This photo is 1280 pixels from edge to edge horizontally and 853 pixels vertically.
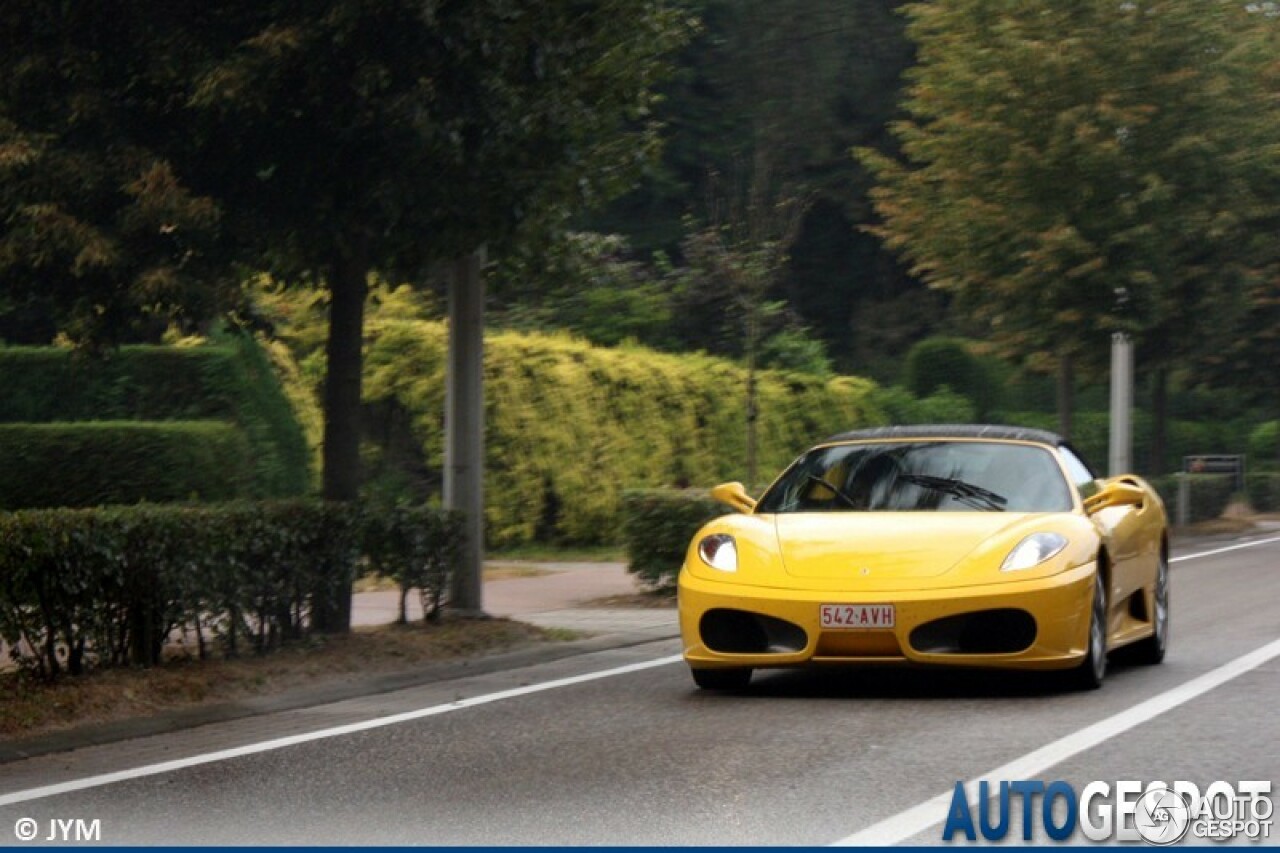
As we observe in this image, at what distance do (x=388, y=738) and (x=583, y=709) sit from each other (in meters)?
1.29

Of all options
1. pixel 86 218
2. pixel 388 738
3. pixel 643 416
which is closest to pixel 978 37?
pixel 643 416

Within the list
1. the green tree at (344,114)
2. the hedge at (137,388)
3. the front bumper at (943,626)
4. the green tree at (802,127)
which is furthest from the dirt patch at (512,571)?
the green tree at (802,127)

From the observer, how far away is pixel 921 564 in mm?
10617

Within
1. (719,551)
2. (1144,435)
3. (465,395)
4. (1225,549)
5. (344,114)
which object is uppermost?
(344,114)

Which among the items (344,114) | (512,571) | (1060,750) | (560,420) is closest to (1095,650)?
(1060,750)

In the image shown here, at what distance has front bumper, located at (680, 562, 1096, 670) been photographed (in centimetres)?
1046

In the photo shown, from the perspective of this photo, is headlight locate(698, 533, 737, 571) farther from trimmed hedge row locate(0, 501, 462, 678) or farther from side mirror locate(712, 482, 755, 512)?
trimmed hedge row locate(0, 501, 462, 678)

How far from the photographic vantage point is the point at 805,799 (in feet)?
25.6

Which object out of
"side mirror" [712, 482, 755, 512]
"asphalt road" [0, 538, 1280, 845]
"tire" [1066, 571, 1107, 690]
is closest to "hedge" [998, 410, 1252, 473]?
"side mirror" [712, 482, 755, 512]

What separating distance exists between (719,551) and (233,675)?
2.61 metres

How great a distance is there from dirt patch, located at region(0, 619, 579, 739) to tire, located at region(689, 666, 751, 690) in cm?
208

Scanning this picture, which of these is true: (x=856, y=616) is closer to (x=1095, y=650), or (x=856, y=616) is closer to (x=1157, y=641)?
(x=1095, y=650)

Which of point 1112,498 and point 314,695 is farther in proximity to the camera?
point 1112,498

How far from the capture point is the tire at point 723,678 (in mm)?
11281
